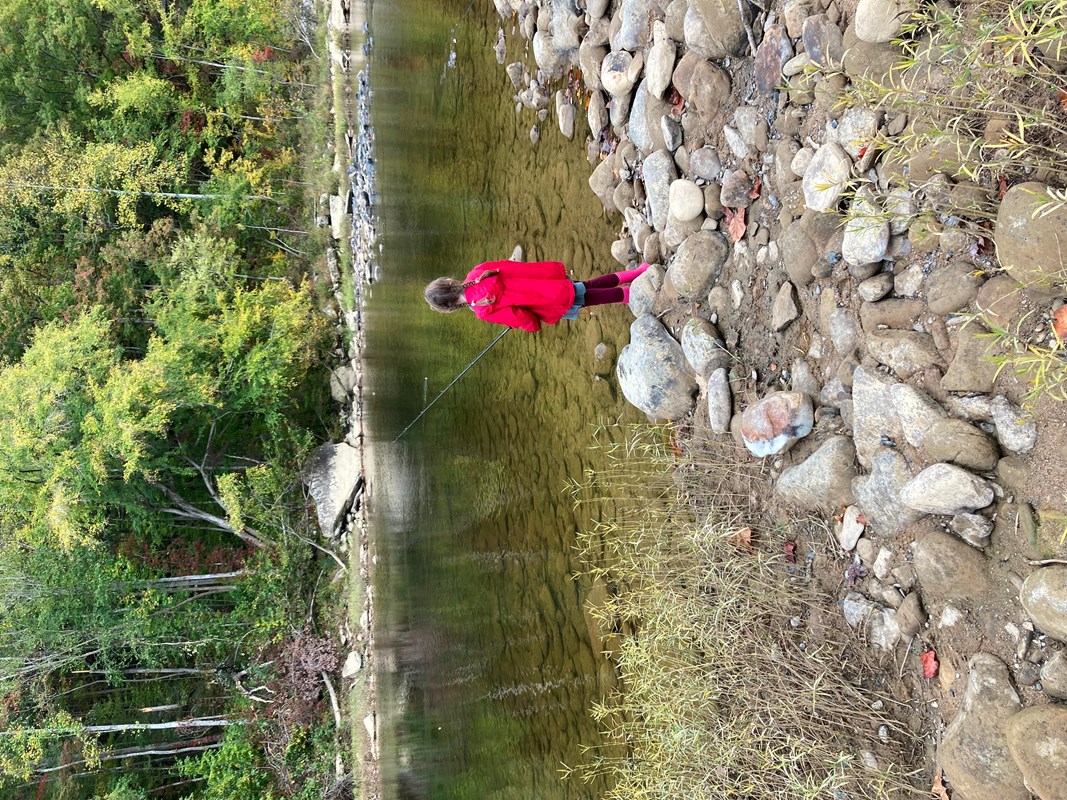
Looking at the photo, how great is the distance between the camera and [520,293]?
4.86 m

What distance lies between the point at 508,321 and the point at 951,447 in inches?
114

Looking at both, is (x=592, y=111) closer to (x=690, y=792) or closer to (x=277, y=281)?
(x=690, y=792)

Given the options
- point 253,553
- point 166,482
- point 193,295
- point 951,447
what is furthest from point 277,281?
point 951,447

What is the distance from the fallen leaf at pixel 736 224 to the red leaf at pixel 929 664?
2339mm

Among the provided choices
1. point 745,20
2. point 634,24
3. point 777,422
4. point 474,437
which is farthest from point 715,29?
point 474,437

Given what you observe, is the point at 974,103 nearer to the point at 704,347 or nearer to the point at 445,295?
the point at 704,347

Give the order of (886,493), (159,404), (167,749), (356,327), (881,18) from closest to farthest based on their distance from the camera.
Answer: (881,18)
(886,493)
(159,404)
(167,749)
(356,327)

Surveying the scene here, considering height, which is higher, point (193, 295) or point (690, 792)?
point (193, 295)

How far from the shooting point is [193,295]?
1113 cm

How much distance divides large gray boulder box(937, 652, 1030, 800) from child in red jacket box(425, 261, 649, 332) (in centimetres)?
311

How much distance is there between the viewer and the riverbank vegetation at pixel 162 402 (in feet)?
34.3

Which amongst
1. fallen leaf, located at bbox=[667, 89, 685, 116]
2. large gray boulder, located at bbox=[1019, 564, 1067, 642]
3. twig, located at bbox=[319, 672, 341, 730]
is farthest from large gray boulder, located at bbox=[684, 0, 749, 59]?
twig, located at bbox=[319, 672, 341, 730]

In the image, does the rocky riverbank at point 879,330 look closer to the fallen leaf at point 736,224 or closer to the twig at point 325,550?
the fallen leaf at point 736,224

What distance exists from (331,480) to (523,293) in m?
8.04
